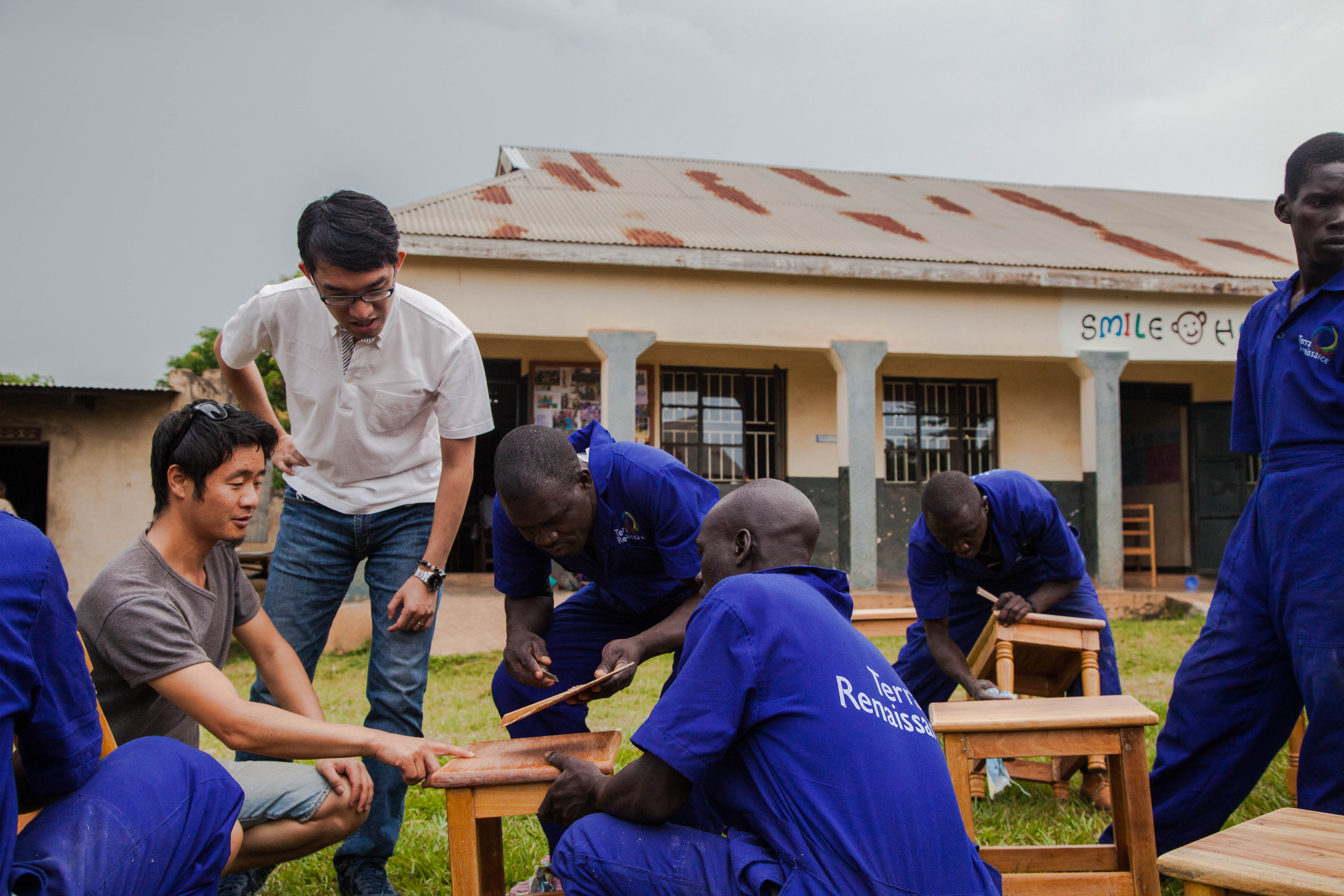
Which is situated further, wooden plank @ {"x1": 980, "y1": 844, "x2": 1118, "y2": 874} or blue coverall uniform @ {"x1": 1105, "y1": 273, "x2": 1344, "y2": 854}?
wooden plank @ {"x1": 980, "y1": 844, "x2": 1118, "y2": 874}

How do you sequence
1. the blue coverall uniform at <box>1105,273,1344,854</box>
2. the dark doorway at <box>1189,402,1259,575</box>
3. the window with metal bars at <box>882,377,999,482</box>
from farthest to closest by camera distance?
the dark doorway at <box>1189,402,1259,575</box> < the window with metal bars at <box>882,377,999,482</box> < the blue coverall uniform at <box>1105,273,1344,854</box>

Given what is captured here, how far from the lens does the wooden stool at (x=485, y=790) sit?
2189 mm

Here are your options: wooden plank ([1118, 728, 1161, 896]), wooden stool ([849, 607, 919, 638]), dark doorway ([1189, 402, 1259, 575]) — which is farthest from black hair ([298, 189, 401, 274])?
dark doorway ([1189, 402, 1259, 575])

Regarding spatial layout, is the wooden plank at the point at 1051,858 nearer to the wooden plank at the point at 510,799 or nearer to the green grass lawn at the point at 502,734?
the green grass lawn at the point at 502,734

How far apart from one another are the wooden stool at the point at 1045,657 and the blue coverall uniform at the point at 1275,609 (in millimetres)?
949

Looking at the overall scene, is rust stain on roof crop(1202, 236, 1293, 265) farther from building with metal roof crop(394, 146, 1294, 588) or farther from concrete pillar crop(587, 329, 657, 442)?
concrete pillar crop(587, 329, 657, 442)

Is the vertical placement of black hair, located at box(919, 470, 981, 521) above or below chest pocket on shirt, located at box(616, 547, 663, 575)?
above

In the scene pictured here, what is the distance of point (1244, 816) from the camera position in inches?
135

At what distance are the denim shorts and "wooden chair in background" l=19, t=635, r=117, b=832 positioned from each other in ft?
1.03

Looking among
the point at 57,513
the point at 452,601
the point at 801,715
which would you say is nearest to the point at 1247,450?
the point at 801,715

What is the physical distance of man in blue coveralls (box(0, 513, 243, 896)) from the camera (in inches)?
58.8

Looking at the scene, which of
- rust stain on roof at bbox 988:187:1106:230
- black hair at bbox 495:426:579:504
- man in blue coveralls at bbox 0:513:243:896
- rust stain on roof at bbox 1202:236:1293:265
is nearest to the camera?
man in blue coveralls at bbox 0:513:243:896

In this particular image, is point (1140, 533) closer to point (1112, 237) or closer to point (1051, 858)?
point (1112, 237)

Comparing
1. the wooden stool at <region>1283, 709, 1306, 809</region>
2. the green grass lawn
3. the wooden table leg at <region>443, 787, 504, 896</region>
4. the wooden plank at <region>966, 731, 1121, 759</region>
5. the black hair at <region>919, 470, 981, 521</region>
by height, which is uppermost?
the black hair at <region>919, 470, 981, 521</region>
